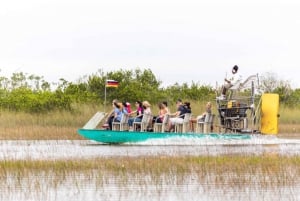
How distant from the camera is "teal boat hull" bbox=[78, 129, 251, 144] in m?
28.4

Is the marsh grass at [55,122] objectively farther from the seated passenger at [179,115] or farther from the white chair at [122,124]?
the seated passenger at [179,115]

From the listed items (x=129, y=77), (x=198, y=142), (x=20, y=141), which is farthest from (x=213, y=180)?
(x=129, y=77)

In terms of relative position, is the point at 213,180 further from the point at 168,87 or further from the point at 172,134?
the point at 168,87

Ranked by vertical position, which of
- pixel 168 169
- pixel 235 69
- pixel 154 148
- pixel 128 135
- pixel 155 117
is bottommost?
pixel 154 148

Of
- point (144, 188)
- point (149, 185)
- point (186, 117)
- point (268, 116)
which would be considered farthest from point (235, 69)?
point (144, 188)

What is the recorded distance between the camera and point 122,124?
29641mm

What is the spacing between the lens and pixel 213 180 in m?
17.9

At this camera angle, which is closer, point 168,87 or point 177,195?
point 177,195

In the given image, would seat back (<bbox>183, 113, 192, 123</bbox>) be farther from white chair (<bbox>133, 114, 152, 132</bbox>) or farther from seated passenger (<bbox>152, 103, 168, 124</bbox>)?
white chair (<bbox>133, 114, 152, 132</bbox>)

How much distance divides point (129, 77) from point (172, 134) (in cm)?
2161

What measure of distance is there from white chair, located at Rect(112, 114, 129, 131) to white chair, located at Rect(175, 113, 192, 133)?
1.67m

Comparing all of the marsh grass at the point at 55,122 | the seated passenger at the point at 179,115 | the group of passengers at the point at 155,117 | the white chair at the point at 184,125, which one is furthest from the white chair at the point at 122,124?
the marsh grass at the point at 55,122

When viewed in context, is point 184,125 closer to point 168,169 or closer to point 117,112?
point 117,112

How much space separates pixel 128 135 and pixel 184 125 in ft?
6.42
